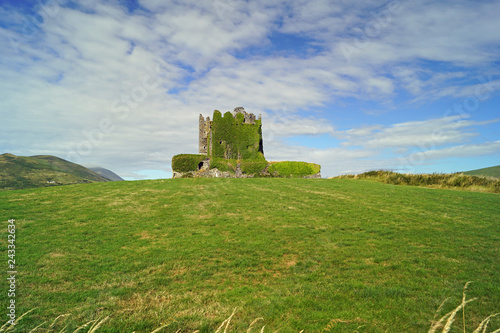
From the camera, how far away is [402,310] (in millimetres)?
6102

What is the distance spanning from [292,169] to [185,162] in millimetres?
17000

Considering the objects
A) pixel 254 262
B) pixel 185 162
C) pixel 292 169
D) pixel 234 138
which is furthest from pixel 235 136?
pixel 254 262

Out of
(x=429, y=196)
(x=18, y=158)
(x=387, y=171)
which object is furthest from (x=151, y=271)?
(x=18, y=158)

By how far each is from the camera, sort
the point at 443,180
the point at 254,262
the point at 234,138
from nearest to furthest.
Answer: the point at 254,262 → the point at 443,180 → the point at 234,138

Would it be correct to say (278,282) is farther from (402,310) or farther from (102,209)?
(102,209)

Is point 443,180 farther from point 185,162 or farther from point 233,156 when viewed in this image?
point 233,156

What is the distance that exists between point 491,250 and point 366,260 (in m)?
5.20

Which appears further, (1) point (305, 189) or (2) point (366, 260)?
(1) point (305, 189)

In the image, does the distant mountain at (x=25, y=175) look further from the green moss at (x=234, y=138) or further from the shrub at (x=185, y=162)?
the shrub at (x=185, y=162)

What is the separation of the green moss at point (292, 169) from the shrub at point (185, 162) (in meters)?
11.8

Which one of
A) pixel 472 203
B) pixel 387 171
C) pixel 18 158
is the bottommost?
pixel 472 203

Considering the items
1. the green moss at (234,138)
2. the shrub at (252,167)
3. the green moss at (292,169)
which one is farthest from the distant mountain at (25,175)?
the green moss at (292,169)

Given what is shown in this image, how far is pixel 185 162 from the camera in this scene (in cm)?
3941

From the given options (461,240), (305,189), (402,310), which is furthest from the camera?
(305,189)
